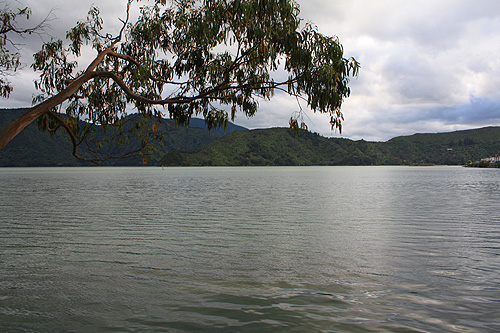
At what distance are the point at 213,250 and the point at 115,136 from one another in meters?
4.47

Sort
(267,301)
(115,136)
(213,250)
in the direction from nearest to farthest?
(267,301) < (213,250) < (115,136)

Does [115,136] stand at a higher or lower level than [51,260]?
higher

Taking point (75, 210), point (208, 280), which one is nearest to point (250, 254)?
point (208, 280)

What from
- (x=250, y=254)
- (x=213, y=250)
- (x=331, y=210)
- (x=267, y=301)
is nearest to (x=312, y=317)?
(x=267, y=301)

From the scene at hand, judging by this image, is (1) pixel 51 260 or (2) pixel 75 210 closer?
(1) pixel 51 260

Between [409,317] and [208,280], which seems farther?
[208,280]

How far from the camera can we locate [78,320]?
16.1ft

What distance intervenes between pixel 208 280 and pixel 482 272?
16.2 ft

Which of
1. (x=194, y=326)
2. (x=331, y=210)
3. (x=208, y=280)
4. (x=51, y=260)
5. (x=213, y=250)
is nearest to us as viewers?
(x=194, y=326)

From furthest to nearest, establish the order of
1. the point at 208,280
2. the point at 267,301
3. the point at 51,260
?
1. the point at 51,260
2. the point at 208,280
3. the point at 267,301

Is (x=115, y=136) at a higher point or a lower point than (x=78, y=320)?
higher

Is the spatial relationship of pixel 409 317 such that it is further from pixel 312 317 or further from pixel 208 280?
pixel 208 280

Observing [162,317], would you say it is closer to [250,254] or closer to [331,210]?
[250,254]

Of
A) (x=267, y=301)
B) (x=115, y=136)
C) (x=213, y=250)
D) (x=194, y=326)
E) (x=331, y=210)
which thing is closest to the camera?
(x=194, y=326)
